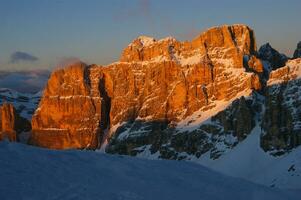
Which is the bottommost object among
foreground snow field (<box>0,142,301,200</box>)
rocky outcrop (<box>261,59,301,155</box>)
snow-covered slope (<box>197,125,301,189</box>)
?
snow-covered slope (<box>197,125,301,189</box>)

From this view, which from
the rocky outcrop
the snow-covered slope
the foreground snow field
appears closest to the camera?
the foreground snow field

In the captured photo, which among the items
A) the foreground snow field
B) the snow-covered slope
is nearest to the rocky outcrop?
the snow-covered slope

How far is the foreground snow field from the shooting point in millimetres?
33000

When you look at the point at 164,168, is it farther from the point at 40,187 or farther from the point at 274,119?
the point at 274,119

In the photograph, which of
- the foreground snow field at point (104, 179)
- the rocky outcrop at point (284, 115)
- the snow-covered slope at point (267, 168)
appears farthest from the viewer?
the rocky outcrop at point (284, 115)

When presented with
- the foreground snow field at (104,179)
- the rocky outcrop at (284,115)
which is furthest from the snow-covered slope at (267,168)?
the foreground snow field at (104,179)

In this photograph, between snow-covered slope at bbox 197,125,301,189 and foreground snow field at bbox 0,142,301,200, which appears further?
snow-covered slope at bbox 197,125,301,189

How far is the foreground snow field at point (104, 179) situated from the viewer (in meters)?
33.0

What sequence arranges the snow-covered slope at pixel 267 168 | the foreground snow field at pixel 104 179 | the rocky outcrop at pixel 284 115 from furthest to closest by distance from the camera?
the rocky outcrop at pixel 284 115, the snow-covered slope at pixel 267 168, the foreground snow field at pixel 104 179

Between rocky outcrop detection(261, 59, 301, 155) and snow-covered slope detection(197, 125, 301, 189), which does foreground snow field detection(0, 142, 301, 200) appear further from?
rocky outcrop detection(261, 59, 301, 155)

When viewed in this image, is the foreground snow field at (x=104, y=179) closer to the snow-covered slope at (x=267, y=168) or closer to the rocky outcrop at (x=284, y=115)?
the snow-covered slope at (x=267, y=168)

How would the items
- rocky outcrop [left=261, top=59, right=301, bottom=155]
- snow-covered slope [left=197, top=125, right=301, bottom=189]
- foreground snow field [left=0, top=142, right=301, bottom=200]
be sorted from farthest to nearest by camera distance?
rocky outcrop [left=261, top=59, right=301, bottom=155] → snow-covered slope [left=197, top=125, right=301, bottom=189] → foreground snow field [left=0, top=142, right=301, bottom=200]

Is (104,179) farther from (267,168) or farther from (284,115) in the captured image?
(284,115)

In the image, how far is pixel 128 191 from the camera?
114ft
